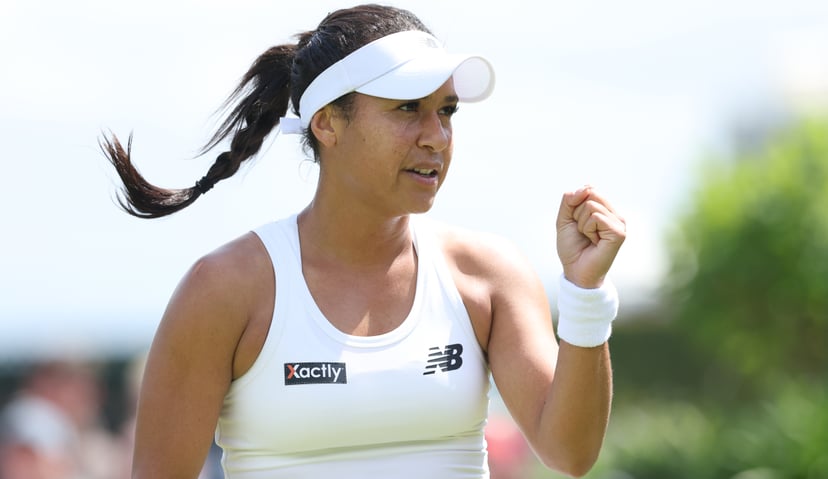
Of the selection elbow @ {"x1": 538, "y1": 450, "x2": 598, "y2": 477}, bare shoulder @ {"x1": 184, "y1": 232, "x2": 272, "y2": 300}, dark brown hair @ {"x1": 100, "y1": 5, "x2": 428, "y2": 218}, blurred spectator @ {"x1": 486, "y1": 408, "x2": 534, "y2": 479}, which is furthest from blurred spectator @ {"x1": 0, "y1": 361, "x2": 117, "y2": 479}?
elbow @ {"x1": 538, "y1": 450, "x2": 598, "y2": 477}

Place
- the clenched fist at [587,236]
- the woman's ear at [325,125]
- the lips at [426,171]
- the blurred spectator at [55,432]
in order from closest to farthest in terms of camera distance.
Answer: the clenched fist at [587,236] → the lips at [426,171] → the woman's ear at [325,125] → the blurred spectator at [55,432]

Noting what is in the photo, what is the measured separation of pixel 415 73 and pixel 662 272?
12391 mm

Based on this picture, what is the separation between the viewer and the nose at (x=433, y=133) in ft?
12.0

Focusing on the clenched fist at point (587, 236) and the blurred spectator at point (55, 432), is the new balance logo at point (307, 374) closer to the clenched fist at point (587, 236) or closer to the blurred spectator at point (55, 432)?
the clenched fist at point (587, 236)

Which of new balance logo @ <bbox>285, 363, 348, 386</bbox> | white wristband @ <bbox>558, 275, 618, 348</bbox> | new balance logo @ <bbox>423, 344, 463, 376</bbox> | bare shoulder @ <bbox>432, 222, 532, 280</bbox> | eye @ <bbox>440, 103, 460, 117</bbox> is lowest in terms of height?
new balance logo @ <bbox>423, 344, 463, 376</bbox>

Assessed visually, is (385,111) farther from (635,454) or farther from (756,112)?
(756,112)

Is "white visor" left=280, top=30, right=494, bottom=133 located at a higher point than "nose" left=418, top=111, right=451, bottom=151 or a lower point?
higher

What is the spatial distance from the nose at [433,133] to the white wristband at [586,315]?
504 millimetres

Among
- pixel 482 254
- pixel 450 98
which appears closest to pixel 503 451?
pixel 482 254

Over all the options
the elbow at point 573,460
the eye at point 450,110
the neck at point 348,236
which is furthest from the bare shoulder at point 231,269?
the elbow at point 573,460

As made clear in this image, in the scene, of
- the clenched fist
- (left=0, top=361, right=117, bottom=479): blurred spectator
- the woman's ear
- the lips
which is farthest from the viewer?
(left=0, top=361, right=117, bottom=479): blurred spectator

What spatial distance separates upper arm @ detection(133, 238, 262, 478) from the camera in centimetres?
360

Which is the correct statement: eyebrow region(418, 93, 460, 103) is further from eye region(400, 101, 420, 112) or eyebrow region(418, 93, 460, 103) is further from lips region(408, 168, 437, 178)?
lips region(408, 168, 437, 178)

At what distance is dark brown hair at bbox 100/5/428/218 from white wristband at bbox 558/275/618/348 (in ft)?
2.68
